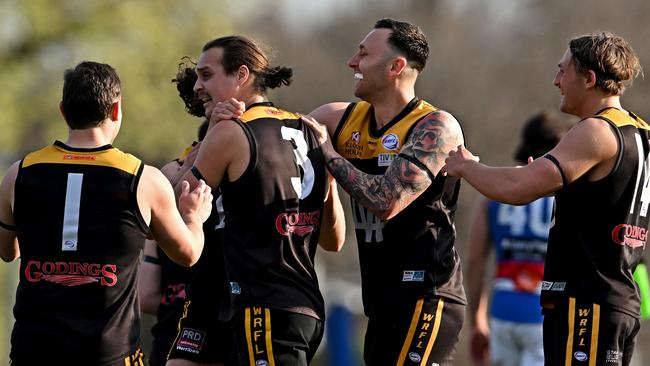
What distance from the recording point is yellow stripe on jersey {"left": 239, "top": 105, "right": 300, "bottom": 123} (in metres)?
6.97

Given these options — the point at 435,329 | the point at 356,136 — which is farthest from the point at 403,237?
the point at 356,136

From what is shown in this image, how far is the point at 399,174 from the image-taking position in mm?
7156

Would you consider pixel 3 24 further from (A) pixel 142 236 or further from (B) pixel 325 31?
(A) pixel 142 236

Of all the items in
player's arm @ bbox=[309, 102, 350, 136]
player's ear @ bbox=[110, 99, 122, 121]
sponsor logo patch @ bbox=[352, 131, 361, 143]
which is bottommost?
player's ear @ bbox=[110, 99, 122, 121]

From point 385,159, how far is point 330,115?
0.59 m

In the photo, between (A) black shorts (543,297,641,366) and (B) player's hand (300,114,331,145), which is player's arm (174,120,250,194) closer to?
(B) player's hand (300,114,331,145)

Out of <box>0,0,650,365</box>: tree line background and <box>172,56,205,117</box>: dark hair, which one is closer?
<box>172,56,205,117</box>: dark hair

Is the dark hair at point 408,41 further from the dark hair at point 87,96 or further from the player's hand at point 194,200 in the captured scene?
the dark hair at point 87,96

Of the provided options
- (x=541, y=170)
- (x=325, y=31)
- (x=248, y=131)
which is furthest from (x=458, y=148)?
(x=325, y=31)

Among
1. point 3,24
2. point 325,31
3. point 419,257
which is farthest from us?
point 325,31

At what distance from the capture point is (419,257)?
24.2 feet

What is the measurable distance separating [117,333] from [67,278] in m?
0.38

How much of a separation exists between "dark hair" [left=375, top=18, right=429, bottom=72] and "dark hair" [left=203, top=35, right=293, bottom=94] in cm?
73

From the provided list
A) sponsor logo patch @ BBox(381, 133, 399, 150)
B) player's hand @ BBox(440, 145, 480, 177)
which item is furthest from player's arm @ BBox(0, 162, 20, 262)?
player's hand @ BBox(440, 145, 480, 177)
